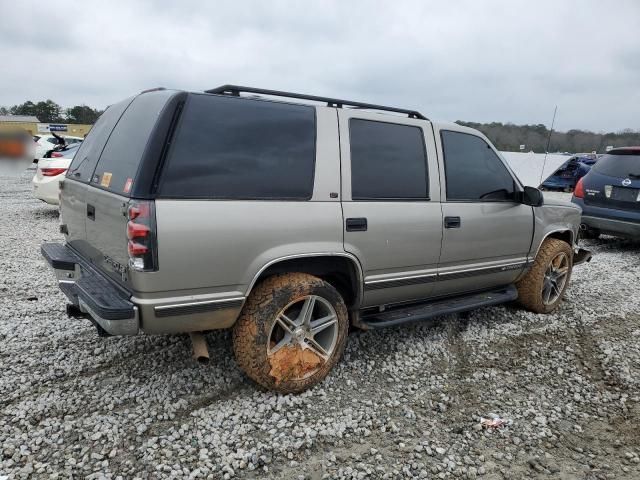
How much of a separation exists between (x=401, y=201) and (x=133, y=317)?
6.51 feet

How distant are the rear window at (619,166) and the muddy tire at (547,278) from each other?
367 cm

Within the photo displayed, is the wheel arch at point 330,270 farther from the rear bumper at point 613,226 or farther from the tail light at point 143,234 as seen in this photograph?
the rear bumper at point 613,226

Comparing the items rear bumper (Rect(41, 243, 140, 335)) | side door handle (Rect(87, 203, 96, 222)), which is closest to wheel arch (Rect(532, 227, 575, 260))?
rear bumper (Rect(41, 243, 140, 335))

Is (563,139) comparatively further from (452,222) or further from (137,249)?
(137,249)

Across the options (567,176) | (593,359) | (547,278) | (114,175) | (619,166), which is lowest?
(593,359)

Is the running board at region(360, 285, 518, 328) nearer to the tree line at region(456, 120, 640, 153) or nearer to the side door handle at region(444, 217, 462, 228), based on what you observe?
the side door handle at region(444, 217, 462, 228)

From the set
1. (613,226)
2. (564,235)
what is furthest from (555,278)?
(613,226)

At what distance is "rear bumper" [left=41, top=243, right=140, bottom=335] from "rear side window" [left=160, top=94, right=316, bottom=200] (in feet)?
2.22

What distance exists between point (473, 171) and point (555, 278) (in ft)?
5.86

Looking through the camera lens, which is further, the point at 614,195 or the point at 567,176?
the point at 567,176

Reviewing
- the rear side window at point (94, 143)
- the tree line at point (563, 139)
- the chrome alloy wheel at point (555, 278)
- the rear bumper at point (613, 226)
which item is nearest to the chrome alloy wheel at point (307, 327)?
the rear side window at point (94, 143)

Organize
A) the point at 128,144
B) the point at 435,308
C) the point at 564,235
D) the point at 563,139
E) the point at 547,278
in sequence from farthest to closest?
the point at 563,139, the point at 564,235, the point at 547,278, the point at 435,308, the point at 128,144

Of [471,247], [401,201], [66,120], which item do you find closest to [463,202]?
[471,247]

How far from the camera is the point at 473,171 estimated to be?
13.2 ft
